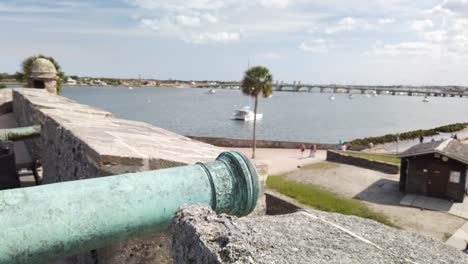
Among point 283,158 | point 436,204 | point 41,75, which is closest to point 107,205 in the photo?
point 41,75

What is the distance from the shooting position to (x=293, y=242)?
1327mm

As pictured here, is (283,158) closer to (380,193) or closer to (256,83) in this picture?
(256,83)

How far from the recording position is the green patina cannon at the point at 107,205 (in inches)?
50.6

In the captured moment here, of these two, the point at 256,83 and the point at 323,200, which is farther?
the point at 256,83

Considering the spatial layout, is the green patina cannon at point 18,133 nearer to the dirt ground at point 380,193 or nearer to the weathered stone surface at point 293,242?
the weathered stone surface at point 293,242

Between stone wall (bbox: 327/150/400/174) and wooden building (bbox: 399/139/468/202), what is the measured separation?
11.3 feet

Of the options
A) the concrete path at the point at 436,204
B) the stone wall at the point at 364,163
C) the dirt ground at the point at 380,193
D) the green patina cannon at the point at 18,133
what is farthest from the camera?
the stone wall at the point at 364,163

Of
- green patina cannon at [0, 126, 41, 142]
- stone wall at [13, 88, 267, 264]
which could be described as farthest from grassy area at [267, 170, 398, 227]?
stone wall at [13, 88, 267, 264]

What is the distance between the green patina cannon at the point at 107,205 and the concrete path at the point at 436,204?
14028 mm

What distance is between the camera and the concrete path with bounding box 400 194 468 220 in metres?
13.6

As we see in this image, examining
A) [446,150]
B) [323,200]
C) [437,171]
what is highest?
[446,150]

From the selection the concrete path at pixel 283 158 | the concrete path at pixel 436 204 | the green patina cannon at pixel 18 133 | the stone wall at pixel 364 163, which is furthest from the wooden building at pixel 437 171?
the green patina cannon at pixel 18 133

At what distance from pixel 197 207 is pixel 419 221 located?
1274 centimetres

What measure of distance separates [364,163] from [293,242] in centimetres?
2047
